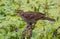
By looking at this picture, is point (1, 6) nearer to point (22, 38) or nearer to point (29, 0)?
point (29, 0)

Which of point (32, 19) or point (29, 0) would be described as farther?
point (29, 0)

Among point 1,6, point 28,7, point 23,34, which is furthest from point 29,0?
point 23,34

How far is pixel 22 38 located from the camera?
129 inches

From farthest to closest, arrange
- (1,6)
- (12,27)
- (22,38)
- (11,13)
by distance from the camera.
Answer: (1,6)
(11,13)
(12,27)
(22,38)

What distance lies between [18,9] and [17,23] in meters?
0.56

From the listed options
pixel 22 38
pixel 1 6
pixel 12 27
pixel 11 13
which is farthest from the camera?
pixel 1 6

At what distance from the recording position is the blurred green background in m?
3.39

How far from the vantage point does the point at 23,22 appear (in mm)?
3656

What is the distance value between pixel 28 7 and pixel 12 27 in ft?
2.82

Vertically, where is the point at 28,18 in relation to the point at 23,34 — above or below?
above

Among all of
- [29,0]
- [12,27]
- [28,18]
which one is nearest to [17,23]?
[12,27]

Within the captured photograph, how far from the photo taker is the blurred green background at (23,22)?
133 inches

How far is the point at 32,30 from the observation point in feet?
11.3

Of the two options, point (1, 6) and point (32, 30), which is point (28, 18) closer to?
point (32, 30)
